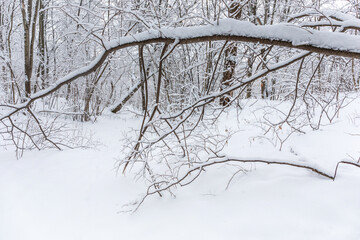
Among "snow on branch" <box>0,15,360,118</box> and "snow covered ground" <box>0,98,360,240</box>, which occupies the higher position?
"snow on branch" <box>0,15,360,118</box>

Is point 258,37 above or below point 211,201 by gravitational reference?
above

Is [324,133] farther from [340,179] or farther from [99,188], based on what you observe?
[99,188]

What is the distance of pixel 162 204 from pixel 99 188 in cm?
93

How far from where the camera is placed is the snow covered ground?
1.70 meters

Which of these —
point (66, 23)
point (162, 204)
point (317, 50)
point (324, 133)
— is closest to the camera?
point (317, 50)

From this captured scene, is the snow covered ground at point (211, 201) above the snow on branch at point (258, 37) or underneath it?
underneath

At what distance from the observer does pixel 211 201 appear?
2.18 meters

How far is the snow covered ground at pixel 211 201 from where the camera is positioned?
170 centimetres

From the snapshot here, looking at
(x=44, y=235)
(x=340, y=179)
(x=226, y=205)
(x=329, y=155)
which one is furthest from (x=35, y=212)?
(x=329, y=155)

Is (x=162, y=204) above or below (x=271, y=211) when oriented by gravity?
below

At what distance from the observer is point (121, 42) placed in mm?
1920

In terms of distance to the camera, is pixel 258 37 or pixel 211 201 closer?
pixel 258 37

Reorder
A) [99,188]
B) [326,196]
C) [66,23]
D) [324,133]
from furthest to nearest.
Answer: [66,23] < [324,133] < [99,188] < [326,196]

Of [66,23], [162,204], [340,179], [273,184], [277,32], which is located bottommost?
[162,204]
